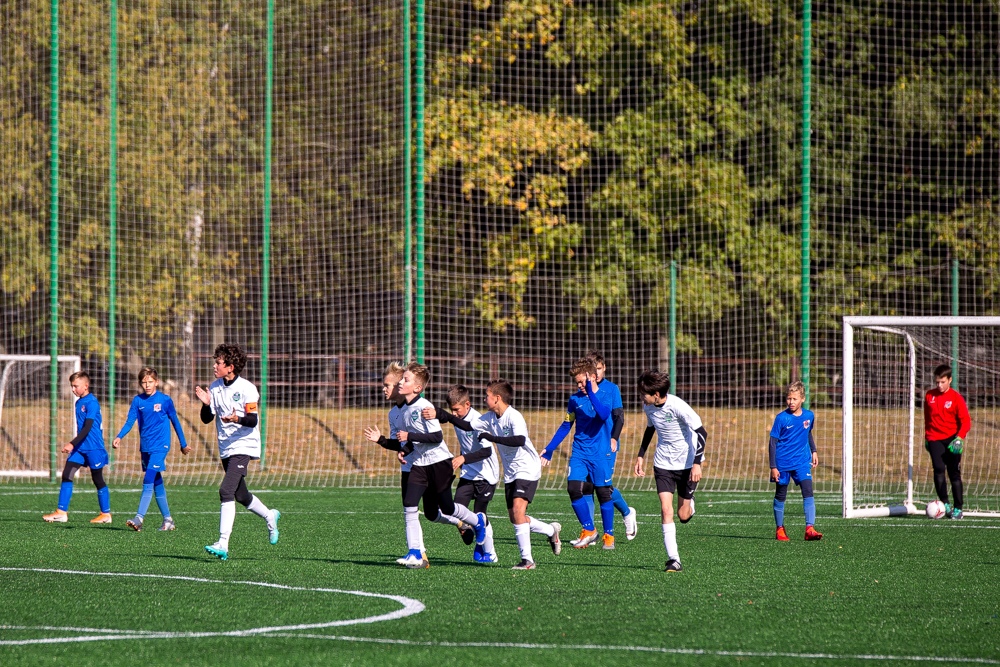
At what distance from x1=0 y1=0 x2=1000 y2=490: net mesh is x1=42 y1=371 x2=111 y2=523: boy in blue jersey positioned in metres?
11.6

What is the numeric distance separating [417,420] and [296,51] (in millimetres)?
21668

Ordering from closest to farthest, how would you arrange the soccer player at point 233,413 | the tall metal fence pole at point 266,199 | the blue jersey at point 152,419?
the soccer player at point 233,413, the blue jersey at point 152,419, the tall metal fence pole at point 266,199

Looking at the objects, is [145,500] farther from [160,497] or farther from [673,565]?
[673,565]

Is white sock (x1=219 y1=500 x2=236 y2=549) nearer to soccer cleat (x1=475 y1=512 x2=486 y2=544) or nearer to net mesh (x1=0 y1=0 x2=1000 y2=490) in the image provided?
soccer cleat (x1=475 y1=512 x2=486 y2=544)

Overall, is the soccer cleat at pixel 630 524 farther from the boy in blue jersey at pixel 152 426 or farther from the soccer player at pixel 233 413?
the boy in blue jersey at pixel 152 426

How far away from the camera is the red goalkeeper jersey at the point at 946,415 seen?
1633cm

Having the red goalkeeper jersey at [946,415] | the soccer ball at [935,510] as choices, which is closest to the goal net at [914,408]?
the red goalkeeper jersey at [946,415]

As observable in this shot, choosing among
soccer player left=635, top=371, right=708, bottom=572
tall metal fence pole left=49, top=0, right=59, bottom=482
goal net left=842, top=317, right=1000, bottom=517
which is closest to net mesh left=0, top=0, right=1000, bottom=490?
goal net left=842, top=317, right=1000, bottom=517

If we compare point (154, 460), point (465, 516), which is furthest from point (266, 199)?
point (465, 516)

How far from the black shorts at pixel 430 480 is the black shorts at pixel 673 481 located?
170 centimetres

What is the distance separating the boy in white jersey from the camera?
35.8 feet

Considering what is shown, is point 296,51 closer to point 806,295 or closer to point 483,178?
point 483,178

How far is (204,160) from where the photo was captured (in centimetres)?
3025

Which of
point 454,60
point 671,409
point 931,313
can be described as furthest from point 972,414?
point 671,409
